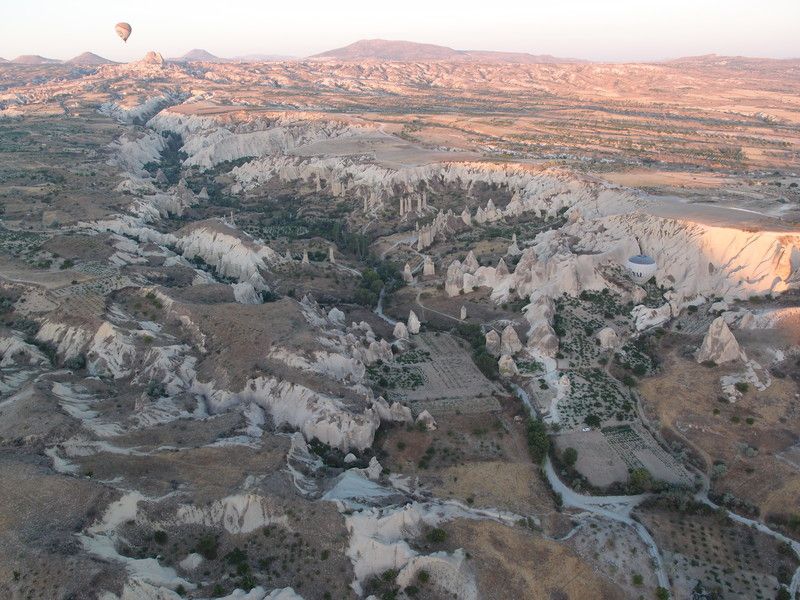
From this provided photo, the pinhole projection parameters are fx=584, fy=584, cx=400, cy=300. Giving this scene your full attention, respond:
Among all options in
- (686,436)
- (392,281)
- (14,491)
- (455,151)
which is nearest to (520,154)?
(455,151)

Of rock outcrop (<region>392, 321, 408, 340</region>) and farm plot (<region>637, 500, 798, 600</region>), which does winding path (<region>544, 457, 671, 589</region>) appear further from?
rock outcrop (<region>392, 321, 408, 340</region>)

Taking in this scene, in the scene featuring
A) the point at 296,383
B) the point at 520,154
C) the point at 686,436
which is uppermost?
the point at 520,154

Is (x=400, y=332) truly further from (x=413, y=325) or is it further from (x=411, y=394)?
(x=411, y=394)

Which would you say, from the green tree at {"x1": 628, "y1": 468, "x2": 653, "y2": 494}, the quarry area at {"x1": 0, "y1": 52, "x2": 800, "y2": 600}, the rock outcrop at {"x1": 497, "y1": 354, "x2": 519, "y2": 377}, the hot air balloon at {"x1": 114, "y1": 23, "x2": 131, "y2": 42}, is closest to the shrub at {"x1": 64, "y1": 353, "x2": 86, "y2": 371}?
the quarry area at {"x1": 0, "y1": 52, "x2": 800, "y2": 600}

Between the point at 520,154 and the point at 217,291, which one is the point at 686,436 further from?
the point at 520,154

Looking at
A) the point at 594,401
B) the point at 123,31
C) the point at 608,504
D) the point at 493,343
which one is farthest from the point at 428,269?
the point at 123,31

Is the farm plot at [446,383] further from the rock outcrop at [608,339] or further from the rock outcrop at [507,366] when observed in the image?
the rock outcrop at [608,339]

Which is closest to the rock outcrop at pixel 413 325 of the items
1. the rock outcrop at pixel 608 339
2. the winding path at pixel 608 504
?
the rock outcrop at pixel 608 339
